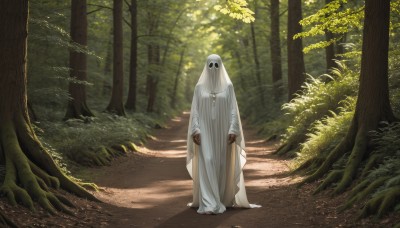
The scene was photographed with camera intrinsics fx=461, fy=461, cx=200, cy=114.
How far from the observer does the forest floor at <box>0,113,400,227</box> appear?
7.15m

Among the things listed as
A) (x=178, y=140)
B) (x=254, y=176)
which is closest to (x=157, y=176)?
(x=254, y=176)

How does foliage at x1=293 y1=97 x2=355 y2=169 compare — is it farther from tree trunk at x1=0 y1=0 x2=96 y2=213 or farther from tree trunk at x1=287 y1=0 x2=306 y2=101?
tree trunk at x1=287 y1=0 x2=306 y2=101

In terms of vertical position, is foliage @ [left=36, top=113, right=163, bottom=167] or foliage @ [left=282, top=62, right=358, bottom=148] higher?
foliage @ [left=282, top=62, right=358, bottom=148]

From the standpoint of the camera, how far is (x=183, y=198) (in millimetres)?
9875

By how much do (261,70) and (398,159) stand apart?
88.2ft

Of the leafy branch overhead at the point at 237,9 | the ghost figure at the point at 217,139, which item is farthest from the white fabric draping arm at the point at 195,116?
the leafy branch overhead at the point at 237,9

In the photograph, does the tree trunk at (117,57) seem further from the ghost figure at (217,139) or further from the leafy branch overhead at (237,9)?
the ghost figure at (217,139)

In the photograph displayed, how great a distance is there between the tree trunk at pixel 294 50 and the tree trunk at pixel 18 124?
1280cm

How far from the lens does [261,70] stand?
1345 inches

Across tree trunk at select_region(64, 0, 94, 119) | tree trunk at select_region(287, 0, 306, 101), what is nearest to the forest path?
tree trunk at select_region(64, 0, 94, 119)

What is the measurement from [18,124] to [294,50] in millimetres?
13534

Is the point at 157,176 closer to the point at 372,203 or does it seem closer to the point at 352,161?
the point at 352,161

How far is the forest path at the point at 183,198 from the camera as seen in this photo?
7.55m

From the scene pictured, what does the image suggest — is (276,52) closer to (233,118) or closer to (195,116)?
(233,118)
